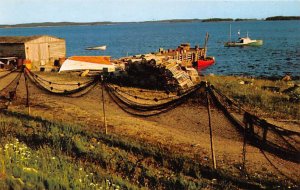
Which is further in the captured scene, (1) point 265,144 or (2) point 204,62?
(2) point 204,62

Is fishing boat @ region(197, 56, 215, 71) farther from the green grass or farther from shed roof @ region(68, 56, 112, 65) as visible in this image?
the green grass

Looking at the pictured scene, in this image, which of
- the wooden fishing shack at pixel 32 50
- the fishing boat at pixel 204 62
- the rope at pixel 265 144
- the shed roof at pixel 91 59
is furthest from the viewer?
the fishing boat at pixel 204 62

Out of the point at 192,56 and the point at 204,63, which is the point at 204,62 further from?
the point at 192,56

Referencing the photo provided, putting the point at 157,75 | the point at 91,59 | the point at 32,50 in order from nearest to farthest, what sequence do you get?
the point at 157,75 < the point at 91,59 < the point at 32,50

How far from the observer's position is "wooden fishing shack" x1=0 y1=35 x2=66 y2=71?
38862mm

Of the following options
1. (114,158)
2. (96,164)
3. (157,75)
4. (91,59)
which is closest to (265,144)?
(114,158)

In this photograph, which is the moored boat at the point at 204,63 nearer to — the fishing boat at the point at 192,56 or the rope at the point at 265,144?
the fishing boat at the point at 192,56

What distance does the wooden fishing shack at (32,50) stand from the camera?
38.9 meters

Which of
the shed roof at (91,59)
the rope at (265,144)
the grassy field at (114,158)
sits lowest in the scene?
the grassy field at (114,158)

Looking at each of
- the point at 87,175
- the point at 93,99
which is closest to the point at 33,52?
the point at 93,99

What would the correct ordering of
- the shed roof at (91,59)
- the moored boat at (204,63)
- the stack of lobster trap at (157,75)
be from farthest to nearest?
the moored boat at (204,63)
the shed roof at (91,59)
the stack of lobster trap at (157,75)

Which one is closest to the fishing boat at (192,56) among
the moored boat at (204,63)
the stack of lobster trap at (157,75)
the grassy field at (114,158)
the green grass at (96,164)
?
the moored boat at (204,63)

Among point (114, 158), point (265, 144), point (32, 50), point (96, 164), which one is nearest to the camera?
point (265, 144)

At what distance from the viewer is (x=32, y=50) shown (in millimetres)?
39688
